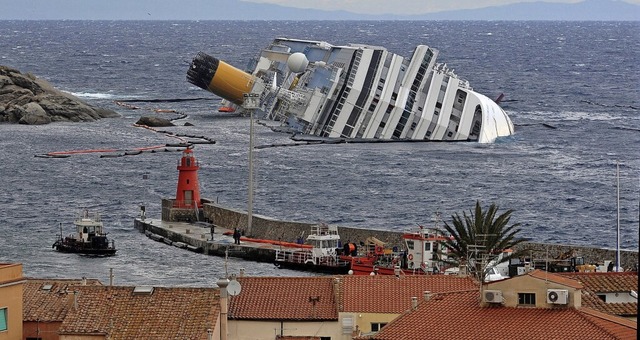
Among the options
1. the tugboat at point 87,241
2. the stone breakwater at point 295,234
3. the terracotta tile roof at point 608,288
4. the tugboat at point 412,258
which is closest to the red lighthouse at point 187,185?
the stone breakwater at point 295,234

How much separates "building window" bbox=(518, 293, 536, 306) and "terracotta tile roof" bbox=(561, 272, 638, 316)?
3.07 meters

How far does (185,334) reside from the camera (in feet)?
109

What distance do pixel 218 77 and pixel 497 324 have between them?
9619 cm

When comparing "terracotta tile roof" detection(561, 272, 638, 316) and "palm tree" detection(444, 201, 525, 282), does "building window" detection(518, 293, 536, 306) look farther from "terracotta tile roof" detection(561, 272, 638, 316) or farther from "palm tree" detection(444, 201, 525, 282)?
"palm tree" detection(444, 201, 525, 282)

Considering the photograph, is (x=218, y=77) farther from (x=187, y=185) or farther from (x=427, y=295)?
(x=427, y=295)

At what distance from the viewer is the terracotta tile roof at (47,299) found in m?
35.7

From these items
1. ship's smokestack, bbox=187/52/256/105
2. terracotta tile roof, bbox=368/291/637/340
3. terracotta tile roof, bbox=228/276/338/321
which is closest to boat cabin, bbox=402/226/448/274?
terracotta tile roof, bbox=228/276/338/321

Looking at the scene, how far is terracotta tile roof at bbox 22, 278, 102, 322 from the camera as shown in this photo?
35719 mm

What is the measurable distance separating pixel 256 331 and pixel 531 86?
15206 cm

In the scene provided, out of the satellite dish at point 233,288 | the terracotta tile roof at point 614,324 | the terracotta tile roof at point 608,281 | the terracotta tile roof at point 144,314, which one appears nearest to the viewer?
the terracotta tile roof at point 614,324

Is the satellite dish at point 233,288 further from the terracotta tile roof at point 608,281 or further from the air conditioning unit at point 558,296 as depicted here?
the air conditioning unit at point 558,296

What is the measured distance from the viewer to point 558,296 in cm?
3055

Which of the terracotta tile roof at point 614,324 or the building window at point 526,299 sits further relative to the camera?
the building window at point 526,299

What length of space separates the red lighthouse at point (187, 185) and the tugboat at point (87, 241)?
487 cm
